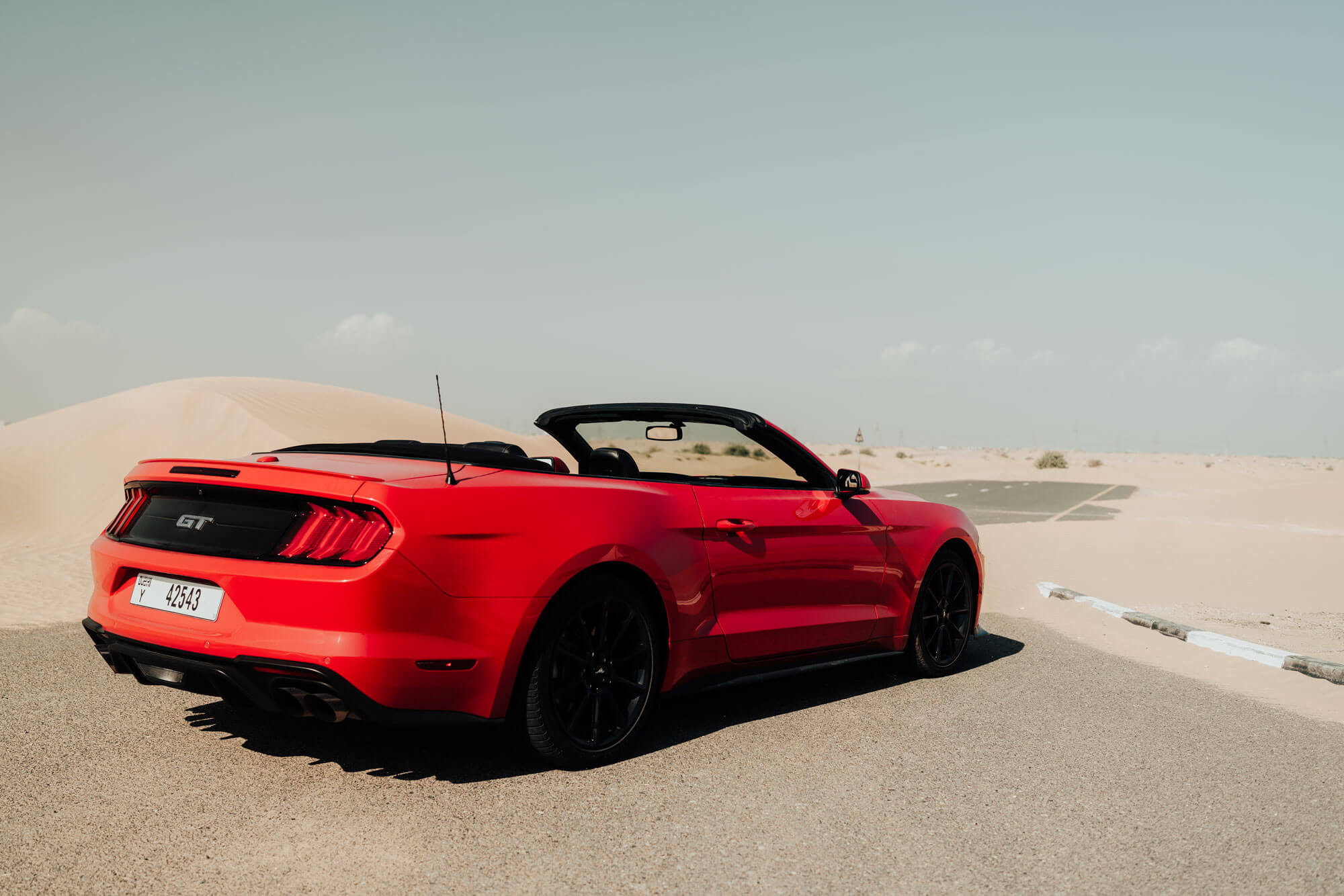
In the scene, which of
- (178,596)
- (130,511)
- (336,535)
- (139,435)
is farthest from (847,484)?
(139,435)

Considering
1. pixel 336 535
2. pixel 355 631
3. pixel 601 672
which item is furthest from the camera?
pixel 601 672

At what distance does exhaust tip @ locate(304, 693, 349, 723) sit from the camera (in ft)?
12.4

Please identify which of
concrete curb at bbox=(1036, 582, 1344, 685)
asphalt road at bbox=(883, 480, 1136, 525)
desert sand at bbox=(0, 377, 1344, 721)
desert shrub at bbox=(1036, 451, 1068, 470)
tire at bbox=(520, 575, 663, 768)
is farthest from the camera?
desert shrub at bbox=(1036, 451, 1068, 470)

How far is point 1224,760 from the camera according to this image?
4.80 meters

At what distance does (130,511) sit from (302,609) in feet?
4.33

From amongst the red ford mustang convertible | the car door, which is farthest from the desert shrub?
the red ford mustang convertible

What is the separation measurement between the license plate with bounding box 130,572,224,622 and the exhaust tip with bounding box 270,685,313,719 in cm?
40

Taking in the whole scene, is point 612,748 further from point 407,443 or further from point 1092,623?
point 1092,623

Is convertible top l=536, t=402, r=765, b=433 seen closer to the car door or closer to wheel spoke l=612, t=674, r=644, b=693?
the car door

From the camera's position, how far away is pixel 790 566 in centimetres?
543

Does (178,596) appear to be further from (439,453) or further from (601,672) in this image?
(601,672)

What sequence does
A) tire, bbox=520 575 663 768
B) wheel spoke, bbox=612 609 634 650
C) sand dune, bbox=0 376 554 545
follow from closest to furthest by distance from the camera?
tire, bbox=520 575 663 768 → wheel spoke, bbox=612 609 634 650 → sand dune, bbox=0 376 554 545

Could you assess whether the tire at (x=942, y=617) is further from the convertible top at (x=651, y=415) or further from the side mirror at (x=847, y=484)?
the convertible top at (x=651, y=415)

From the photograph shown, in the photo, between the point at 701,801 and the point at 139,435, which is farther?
the point at 139,435
